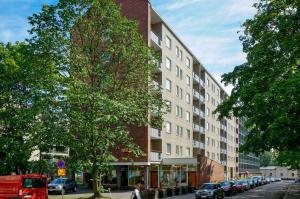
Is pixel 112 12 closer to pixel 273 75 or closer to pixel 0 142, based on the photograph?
pixel 273 75

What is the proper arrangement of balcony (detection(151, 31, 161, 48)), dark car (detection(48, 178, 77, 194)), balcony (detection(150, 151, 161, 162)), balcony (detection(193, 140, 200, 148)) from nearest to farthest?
dark car (detection(48, 178, 77, 194)) < balcony (detection(150, 151, 161, 162)) < balcony (detection(151, 31, 161, 48)) < balcony (detection(193, 140, 200, 148))

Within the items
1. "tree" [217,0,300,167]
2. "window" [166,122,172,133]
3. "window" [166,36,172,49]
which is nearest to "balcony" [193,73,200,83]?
"window" [166,36,172,49]

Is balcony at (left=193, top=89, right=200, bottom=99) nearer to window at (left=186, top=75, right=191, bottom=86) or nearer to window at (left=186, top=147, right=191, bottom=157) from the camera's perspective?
window at (left=186, top=75, right=191, bottom=86)

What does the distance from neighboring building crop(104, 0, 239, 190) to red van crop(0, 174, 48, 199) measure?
1327 centimetres

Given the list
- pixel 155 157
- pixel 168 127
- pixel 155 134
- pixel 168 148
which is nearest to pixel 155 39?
pixel 155 134

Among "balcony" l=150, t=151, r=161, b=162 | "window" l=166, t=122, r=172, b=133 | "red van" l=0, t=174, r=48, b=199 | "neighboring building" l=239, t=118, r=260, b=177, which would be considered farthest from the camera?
"neighboring building" l=239, t=118, r=260, b=177

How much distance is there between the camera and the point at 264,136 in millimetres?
27891

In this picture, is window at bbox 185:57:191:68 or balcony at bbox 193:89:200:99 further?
balcony at bbox 193:89:200:99

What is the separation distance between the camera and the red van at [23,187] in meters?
23.9

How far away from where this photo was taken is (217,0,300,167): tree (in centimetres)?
2105

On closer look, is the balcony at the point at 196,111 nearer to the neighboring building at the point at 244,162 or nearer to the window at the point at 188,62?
the window at the point at 188,62

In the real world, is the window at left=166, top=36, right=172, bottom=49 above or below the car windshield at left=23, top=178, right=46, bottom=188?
above

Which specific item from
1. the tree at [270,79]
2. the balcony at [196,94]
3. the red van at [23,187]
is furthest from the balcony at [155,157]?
the red van at [23,187]

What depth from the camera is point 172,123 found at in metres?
55.3
